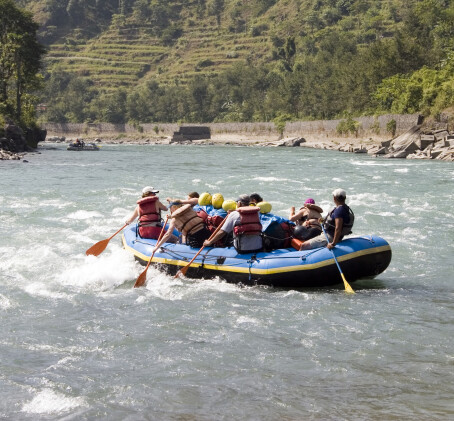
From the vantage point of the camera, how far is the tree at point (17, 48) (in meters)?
62.6

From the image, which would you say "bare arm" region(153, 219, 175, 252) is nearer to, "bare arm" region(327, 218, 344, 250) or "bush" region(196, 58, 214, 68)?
"bare arm" region(327, 218, 344, 250)

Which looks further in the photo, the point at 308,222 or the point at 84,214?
the point at 84,214

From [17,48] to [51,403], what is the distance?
58.7 m

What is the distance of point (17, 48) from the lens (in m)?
62.2

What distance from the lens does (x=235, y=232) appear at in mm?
12961

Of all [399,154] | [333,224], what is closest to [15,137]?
[399,154]

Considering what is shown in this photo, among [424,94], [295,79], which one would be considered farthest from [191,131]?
[424,94]

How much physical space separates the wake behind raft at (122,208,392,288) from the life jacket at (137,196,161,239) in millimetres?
1862

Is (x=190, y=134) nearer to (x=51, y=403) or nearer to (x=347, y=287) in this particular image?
(x=347, y=287)

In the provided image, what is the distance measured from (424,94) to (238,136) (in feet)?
138

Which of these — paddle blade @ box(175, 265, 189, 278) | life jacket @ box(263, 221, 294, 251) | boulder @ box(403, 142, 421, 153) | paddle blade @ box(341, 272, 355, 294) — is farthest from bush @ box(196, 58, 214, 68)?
paddle blade @ box(341, 272, 355, 294)

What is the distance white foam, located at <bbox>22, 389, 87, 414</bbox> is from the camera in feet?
25.5

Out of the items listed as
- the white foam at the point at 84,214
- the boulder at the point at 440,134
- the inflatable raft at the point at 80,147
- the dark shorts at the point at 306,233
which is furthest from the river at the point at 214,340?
the inflatable raft at the point at 80,147

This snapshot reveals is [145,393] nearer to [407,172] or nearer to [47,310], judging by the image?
[47,310]
